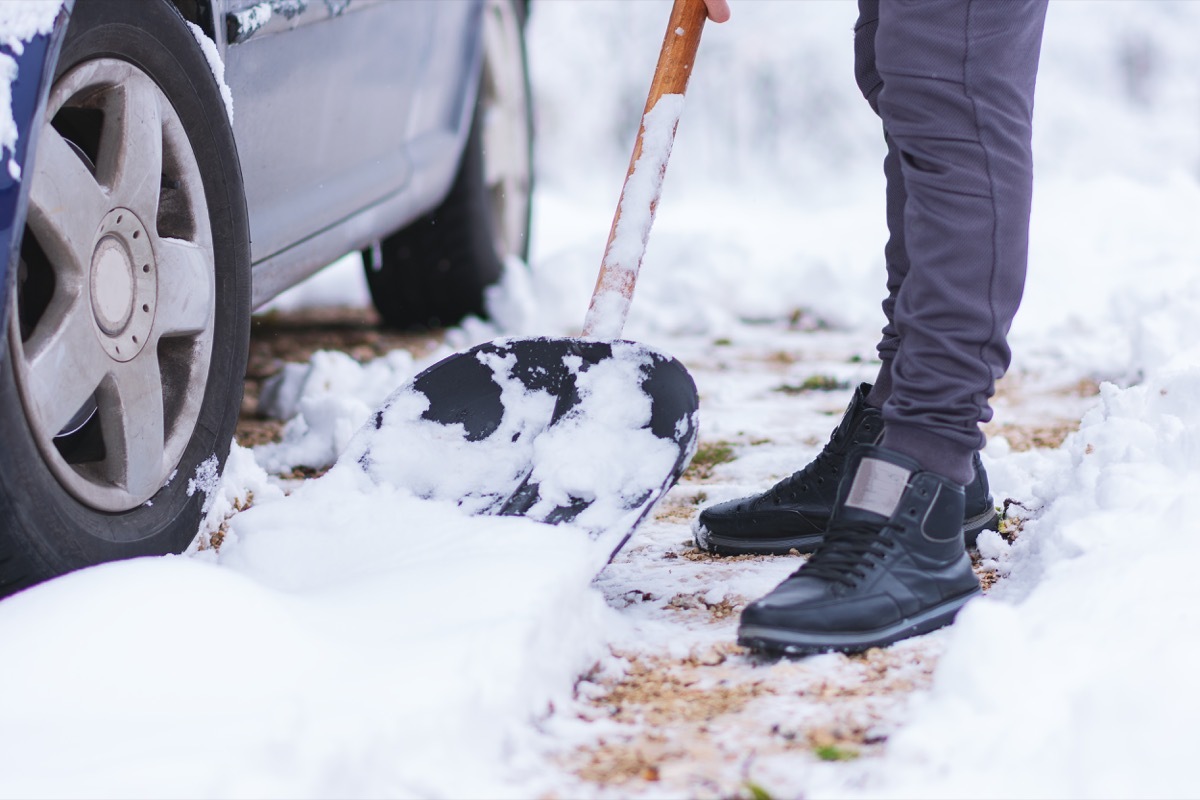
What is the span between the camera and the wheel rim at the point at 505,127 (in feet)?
12.4

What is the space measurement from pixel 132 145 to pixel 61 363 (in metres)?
0.29

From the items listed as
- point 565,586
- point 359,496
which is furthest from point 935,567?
point 359,496

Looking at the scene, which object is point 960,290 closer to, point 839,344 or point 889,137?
point 889,137

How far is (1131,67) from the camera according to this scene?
8.34 m

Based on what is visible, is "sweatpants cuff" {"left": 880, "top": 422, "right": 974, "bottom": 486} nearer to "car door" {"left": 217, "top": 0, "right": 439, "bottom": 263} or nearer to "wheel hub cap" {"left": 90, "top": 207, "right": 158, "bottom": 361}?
"wheel hub cap" {"left": 90, "top": 207, "right": 158, "bottom": 361}

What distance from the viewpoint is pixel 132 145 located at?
1.47 metres

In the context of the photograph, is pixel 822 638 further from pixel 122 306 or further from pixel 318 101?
pixel 318 101

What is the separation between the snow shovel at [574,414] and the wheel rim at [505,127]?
1.94 metres

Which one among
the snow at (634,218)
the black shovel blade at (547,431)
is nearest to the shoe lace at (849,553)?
the black shovel blade at (547,431)

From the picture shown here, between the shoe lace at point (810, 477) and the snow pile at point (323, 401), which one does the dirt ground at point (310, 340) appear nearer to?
the snow pile at point (323, 401)

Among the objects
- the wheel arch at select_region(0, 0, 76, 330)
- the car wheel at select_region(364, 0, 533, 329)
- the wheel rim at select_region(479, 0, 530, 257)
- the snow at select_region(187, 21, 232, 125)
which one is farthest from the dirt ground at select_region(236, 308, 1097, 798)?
the wheel rim at select_region(479, 0, 530, 257)

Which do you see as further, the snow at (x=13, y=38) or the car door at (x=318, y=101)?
the car door at (x=318, y=101)

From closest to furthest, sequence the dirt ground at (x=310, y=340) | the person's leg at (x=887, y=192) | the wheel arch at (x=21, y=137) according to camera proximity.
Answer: the wheel arch at (x=21, y=137) < the person's leg at (x=887, y=192) < the dirt ground at (x=310, y=340)

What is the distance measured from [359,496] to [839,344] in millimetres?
2643
